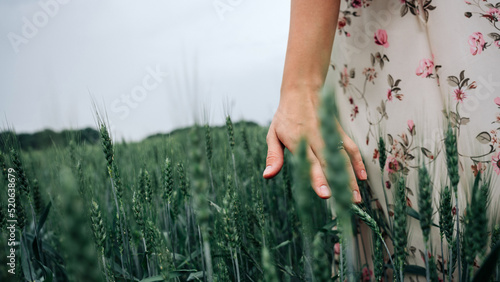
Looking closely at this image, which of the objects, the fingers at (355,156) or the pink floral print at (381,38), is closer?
the fingers at (355,156)

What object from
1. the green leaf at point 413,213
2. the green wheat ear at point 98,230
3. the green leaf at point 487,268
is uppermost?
the green wheat ear at point 98,230

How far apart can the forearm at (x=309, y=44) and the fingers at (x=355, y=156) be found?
191 mm

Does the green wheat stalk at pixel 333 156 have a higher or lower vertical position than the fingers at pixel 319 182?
higher

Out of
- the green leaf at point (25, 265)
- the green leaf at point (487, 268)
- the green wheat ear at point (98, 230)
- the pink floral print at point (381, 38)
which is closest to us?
the green leaf at point (487, 268)

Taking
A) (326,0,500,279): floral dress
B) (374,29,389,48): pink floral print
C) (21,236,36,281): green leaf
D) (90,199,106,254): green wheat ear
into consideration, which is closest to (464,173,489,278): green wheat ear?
(326,0,500,279): floral dress

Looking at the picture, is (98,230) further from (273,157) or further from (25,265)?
(273,157)

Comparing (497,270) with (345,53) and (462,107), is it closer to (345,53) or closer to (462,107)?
(462,107)

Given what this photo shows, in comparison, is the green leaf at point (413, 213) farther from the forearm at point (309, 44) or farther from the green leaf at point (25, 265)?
the green leaf at point (25, 265)

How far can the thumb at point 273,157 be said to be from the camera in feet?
2.94

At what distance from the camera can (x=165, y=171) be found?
0.90m

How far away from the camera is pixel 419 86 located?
0.94 m

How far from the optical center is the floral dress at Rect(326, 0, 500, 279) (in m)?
0.79

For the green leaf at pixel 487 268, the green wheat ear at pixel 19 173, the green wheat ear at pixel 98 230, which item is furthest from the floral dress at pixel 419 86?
the green wheat ear at pixel 19 173

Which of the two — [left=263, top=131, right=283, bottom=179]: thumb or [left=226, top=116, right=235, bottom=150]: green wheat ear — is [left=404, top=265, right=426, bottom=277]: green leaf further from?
[left=226, top=116, right=235, bottom=150]: green wheat ear
